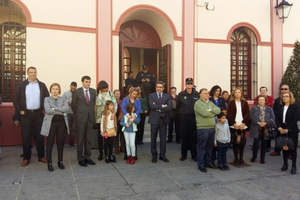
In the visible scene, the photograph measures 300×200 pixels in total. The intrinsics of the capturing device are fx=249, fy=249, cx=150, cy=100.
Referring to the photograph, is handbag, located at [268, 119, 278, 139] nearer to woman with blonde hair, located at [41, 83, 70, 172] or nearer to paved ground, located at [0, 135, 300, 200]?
paved ground, located at [0, 135, 300, 200]

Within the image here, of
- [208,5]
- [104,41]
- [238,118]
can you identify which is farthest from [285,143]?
[208,5]

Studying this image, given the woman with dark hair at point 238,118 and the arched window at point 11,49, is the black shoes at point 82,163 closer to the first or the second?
the woman with dark hair at point 238,118

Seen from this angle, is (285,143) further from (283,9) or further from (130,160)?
(283,9)

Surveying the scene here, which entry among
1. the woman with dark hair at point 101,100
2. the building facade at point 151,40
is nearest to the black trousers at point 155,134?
the woman with dark hair at point 101,100

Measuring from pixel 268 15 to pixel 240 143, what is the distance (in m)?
6.52

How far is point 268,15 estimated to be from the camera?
9.68 meters

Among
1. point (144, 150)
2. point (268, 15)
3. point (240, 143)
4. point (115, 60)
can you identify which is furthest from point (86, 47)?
point (268, 15)

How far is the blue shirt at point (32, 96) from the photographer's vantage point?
5.37 m

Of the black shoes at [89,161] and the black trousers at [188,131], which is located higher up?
the black trousers at [188,131]

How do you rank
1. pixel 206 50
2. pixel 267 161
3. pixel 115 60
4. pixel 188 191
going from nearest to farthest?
pixel 188 191 < pixel 267 161 < pixel 115 60 < pixel 206 50

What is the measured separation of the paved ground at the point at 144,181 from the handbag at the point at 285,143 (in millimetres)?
515

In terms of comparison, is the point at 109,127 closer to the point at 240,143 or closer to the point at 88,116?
the point at 88,116

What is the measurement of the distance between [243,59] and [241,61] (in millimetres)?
128

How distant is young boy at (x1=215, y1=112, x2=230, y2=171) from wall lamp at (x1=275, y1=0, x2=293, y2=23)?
6.55 meters
